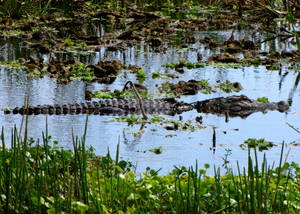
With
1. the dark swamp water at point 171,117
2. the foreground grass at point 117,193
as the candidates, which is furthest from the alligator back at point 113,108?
the foreground grass at point 117,193

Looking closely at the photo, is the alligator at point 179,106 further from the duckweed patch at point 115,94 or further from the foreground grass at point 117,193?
the foreground grass at point 117,193

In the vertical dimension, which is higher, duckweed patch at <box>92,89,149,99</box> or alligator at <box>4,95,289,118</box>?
duckweed patch at <box>92,89,149,99</box>

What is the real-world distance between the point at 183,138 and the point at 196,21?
12.1m

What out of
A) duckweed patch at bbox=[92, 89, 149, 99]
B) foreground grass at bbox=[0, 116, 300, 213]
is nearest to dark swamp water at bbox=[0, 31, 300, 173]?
duckweed patch at bbox=[92, 89, 149, 99]

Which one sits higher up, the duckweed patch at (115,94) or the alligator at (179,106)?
the duckweed patch at (115,94)

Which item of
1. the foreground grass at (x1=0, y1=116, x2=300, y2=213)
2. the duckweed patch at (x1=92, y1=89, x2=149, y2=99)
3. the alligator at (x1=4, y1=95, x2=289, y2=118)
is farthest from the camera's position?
the duckweed patch at (x1=92, y1=89, x2=149, y2=99)

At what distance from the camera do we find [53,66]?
1064cm

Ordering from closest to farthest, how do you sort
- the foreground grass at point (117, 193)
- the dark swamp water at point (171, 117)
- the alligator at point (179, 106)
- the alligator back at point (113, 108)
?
the foreground grass at point (117, 193) → the dark swamp water at point (171, 117) → the alligator back at point (113, 108) → the alligator at point (179, 106)

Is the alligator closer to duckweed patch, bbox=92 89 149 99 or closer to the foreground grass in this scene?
duckweed patch, bbox=92 89 149 99

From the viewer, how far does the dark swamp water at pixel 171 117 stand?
6246 millimetres

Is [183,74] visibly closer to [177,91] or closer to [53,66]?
[177,91]

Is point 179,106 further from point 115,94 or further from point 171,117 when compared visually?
point 115,94

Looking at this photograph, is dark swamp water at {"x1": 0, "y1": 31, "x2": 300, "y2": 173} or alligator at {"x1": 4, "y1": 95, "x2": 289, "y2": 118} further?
alligator at {"x1": 4, "y1": 95, "x2": 289, "y2": 118}

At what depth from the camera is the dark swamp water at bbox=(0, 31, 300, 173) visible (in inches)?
246
